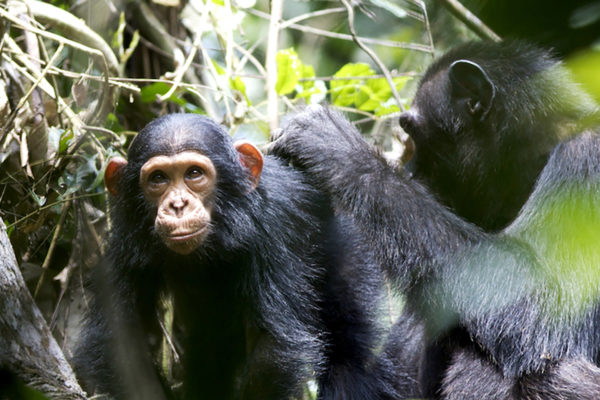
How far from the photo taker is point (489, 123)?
397 centimetres

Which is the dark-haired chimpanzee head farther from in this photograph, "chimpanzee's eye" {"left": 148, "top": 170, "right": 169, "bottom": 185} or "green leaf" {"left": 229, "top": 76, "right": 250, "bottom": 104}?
"green leaf" {"left": 229, "top": 76, "right": 250, "bottom": 104}

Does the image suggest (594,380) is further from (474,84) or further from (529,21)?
(529,21)

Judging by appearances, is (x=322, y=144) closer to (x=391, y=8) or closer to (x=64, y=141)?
(x=391, y=8)

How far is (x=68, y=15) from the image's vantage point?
4742 mm

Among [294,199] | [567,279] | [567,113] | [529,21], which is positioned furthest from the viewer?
[294,199]

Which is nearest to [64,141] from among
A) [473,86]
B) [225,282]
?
[225,282]

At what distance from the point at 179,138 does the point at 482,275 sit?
184 centimetres

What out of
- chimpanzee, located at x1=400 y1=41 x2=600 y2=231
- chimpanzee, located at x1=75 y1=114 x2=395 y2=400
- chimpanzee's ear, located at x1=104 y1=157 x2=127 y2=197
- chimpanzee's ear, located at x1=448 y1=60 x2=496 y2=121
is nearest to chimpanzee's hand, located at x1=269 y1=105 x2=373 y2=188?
chimpanzee, located at x1=75 y1=114 x2=395 y2=400

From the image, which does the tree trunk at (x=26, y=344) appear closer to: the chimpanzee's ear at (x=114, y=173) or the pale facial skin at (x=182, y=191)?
the pale facial skin at (x=182, y=191)

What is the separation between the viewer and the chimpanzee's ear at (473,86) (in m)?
3.89

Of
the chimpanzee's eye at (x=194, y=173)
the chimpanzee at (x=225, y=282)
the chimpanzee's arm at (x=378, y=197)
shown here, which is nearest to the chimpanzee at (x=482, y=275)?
the chimpanzee's arm at (x=378, y=197)

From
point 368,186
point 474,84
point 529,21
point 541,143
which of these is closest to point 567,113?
point 541,143

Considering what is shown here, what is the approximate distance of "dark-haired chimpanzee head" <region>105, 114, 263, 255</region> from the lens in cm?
368

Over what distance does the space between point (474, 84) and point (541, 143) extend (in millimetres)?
514
